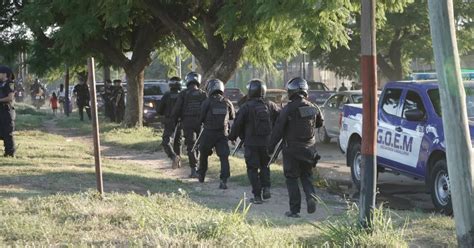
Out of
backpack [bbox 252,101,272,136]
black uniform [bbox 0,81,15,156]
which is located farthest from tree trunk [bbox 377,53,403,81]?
backpack [bbox 252,101,272,136]

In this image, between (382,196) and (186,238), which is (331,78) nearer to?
(382,196)

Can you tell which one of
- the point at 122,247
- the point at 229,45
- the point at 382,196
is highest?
the point at 229,45

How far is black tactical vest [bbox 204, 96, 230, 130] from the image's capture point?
34.8 feet

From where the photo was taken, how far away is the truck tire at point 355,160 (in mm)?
11309

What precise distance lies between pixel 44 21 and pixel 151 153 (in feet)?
17.0

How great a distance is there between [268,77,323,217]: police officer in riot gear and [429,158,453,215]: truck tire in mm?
1753

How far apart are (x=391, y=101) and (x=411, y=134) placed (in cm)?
109

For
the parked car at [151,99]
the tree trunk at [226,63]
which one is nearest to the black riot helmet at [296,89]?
the tree trunk at [226,63]

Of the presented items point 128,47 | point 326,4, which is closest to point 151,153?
point 326,4

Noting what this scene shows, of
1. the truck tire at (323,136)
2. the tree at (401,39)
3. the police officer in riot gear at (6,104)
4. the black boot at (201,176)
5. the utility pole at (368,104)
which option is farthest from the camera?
the tree at (401,39)

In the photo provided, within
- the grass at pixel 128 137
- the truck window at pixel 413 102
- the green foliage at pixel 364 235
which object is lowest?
the grass at pixel 128 137

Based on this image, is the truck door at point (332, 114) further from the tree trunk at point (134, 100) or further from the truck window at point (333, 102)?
the tree trunk at point (134, 100)

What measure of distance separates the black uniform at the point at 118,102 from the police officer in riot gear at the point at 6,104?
46.1 ft

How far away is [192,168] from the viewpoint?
11.9 metres
